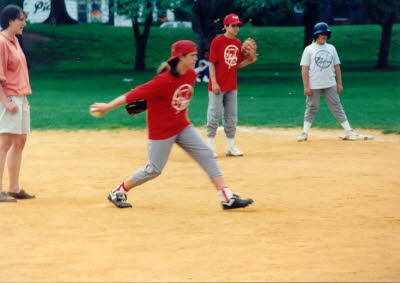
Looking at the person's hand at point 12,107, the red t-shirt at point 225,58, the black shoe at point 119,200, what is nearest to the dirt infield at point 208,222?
the black shoe at point 119,200

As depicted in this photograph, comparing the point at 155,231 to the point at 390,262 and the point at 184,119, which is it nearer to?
the point at 184,119

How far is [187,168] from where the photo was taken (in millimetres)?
11555

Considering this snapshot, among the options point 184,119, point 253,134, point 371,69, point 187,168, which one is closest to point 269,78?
point 371,69

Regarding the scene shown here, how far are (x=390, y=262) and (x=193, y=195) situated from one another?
11.7 feet

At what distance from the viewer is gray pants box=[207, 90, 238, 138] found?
39.9 feet

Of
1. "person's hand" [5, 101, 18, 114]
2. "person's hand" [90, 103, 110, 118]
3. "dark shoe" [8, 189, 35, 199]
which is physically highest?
"person's hand" [90, 103, 110, 118]

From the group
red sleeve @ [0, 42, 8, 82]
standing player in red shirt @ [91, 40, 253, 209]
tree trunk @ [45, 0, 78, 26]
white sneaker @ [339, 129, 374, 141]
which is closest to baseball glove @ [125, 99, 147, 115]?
standing player in red shirt @ [91, 40, 253, 209]

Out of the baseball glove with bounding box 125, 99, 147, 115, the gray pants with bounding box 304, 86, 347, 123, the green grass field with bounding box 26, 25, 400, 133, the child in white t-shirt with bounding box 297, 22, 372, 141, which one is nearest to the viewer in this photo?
the baseball glove with bounding box 125, 99, 147, 115

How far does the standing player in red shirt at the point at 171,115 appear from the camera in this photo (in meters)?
7.91

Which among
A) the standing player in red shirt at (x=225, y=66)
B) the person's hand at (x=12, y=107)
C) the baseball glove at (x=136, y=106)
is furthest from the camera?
the standing player in red shirt at (x=225, y=66)

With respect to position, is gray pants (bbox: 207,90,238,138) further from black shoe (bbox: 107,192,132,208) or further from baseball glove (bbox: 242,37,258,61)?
black shoe (bbox: 107,192,132,208)

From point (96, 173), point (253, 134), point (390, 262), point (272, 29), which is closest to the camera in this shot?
point (390, 262)

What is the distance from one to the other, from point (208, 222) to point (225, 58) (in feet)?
15.8

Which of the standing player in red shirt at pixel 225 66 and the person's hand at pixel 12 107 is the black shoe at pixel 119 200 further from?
the standing player in red shirt at pixel 225 66
